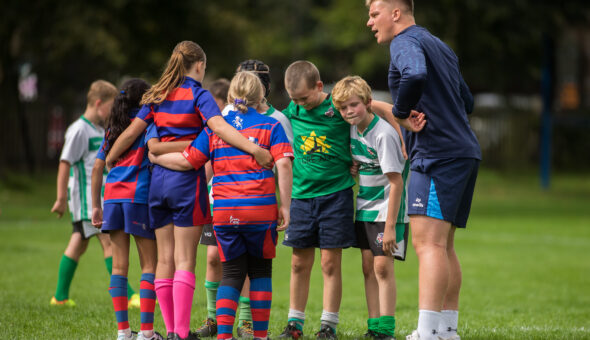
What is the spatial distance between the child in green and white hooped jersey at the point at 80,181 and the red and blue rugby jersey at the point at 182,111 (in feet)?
6.94

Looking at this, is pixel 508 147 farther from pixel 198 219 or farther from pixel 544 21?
pixel 198 219

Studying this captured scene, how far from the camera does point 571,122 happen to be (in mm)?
26422

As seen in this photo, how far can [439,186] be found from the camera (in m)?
5.07

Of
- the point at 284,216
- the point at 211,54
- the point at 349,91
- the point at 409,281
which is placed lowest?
the point at 409,281

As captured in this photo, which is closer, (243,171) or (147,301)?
(243,171)

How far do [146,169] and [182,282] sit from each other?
2.85 ft

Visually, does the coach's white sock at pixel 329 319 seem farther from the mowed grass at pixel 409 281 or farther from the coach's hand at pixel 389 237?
the coach's hand at pixel 389 237

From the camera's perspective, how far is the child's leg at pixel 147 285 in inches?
213

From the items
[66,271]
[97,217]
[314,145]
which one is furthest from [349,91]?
[66,271]

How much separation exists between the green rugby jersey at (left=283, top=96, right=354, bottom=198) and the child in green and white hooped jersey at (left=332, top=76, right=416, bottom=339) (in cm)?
10

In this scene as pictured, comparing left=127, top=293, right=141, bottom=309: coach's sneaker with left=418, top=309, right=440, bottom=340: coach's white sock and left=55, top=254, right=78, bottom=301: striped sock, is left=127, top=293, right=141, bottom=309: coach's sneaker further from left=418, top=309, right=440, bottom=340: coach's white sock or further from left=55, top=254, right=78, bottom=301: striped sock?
left=418, top=309, right=440, bottom=340: coach's white sock

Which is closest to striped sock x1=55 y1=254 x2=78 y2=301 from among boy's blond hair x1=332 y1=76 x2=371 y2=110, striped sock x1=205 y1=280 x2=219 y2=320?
striped sock x1=205 y1=280 x2=219 y2=320

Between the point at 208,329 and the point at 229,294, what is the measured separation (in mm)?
1026

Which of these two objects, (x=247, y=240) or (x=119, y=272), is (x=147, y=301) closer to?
(x=119, y=272)
